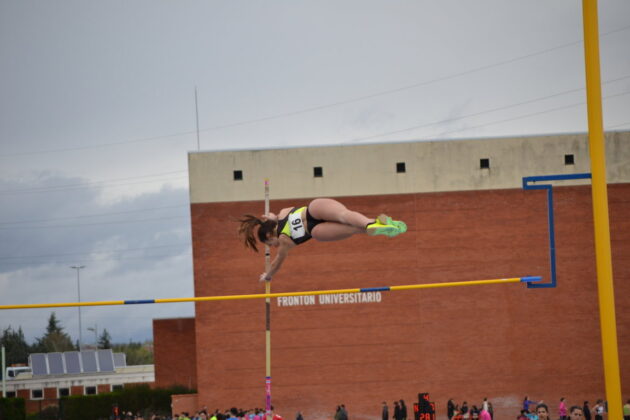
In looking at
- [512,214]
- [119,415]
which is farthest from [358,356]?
[119,415]

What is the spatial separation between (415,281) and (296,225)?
61.3ft

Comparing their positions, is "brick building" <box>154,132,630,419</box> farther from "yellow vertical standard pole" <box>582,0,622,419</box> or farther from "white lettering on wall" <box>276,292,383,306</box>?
"yellow vertical standard pole" <box>582,0,622,419</box>

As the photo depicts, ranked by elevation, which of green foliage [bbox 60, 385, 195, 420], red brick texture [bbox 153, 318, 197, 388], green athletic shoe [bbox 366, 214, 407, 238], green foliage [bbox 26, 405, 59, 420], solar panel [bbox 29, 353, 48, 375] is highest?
green athletic shoe [bbox 366, 214, 407, 238]

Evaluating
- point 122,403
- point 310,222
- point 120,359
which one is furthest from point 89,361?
point 310,222

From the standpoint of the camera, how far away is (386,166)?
2800 centimetres

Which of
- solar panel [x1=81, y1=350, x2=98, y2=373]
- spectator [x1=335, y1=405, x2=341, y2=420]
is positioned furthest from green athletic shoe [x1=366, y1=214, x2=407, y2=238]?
solar panel [x1=81, y1=350, x2=98, y2=373]

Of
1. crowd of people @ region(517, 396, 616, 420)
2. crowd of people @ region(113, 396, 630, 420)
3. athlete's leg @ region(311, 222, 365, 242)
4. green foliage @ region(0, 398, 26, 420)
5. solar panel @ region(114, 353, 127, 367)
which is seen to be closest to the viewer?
crowd of people @ region(517, 396, 616, 420)

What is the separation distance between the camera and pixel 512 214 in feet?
91.8

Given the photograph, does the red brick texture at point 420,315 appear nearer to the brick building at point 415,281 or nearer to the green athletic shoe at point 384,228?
the brick building at point 415,281

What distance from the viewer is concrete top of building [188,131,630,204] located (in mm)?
27828

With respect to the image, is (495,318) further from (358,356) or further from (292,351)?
(292,351)

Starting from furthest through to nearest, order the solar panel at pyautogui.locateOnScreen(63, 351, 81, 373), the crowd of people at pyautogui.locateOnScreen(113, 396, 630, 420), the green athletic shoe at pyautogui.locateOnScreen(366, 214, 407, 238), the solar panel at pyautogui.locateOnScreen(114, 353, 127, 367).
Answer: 1. the solar panel at pyautogui.locateOnScreen(114, 353, 127, 367)
2. the solar panel at pyautogui.locateOnScreen(63, 351, 81, 373)
3. the crowd of people at pyautogui.locateOnScreen(113, 396, 630, 420)
4. the green athletic shoe at pyautogui.locateOnScreen(366, 214, 407, 238)

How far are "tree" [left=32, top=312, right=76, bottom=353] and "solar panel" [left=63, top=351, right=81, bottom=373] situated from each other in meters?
38.9

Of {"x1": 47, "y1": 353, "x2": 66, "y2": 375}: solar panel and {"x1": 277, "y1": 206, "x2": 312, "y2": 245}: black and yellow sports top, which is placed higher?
{"x1": 277, "y1": 206, "x2": 312, "y2": 245}: black and yellow sports top
